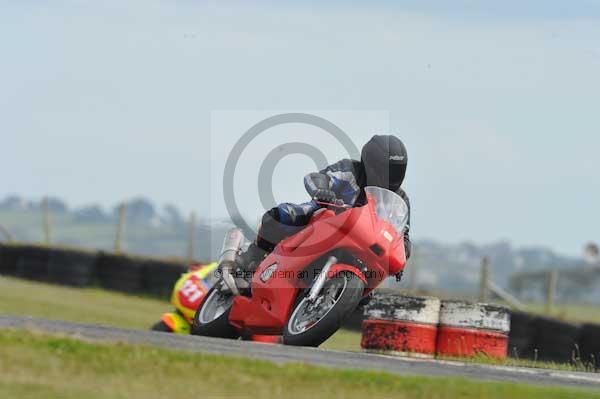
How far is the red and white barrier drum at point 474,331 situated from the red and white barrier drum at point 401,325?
0.45 ft

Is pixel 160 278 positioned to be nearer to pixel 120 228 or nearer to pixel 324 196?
pixel 120 228

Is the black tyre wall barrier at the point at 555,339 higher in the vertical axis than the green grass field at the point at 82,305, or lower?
higher

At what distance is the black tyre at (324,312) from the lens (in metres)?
8.94

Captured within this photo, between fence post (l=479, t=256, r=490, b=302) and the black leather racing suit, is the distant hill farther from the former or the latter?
the black leather racing suit

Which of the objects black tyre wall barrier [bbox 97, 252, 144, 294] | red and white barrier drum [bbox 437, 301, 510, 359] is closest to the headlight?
red and white barrier drum [bbox 437, 301, 510, 359]

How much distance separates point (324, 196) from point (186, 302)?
150 inches

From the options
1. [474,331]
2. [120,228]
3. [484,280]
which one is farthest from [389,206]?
[120,228]

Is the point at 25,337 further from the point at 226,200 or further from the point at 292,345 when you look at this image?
the point at 226,200

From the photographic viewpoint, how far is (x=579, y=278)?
5450 centimetres

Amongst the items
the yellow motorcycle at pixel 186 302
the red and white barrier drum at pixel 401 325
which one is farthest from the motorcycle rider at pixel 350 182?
the yellow motorcycle at pixel 186 302

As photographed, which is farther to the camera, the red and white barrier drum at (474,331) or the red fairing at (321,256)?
the red and white barrier drum at (474,331)

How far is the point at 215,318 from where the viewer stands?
10.7 meters

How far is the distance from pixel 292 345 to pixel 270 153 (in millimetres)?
2864

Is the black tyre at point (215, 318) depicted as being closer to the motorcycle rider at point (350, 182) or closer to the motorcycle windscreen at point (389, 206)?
the motorcycle rider at point (350, 182)
